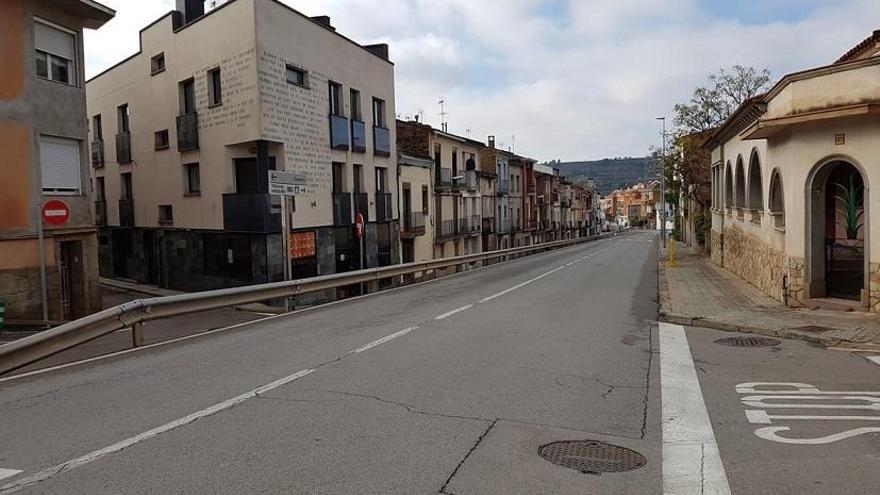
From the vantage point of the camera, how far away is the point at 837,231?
14.1m

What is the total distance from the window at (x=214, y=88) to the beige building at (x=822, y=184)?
653 inches

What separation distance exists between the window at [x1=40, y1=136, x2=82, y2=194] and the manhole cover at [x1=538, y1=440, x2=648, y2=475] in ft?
51.3

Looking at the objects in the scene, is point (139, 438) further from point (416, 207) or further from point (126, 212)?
point (416, 207)

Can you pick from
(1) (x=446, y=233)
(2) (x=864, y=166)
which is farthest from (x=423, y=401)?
(1) (x=446, y=233)

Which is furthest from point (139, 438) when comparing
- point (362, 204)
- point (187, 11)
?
point (187, 11)

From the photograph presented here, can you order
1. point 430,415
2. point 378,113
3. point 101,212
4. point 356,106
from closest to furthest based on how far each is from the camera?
1. point 430,415
2. point 356,106
3. point 378,113
4. point 101,212

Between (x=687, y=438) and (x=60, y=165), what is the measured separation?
54.6ft

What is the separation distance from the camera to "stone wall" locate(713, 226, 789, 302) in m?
14.4

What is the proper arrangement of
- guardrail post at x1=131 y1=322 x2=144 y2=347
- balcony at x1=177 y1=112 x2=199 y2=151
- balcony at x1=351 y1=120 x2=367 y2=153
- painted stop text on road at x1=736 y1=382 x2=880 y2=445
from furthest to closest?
balcony at x1=351 y1=120 x2=367 y2=153
balcony at x1=177 y1=112 x2=199 y2=151
guardrail post at x1=131 y1=322 x2=144 y2=347
painted stop text on road at x1=736 y1=382 x2=880 y2=445

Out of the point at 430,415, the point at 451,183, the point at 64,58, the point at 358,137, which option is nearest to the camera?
the point at 430,415

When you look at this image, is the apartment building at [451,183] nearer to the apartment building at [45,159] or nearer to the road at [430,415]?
the apartment building at [45,159]

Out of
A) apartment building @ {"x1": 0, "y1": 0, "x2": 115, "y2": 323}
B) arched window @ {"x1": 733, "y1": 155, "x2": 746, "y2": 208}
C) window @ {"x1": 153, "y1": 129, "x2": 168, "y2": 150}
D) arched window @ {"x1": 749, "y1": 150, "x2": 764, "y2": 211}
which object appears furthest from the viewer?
window @ {"x1": 153, "y1": 129, "x2": 168, "y2": 150}

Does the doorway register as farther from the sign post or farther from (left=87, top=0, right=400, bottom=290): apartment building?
(left=87, top=0, right=400, bottom=290): apartment building

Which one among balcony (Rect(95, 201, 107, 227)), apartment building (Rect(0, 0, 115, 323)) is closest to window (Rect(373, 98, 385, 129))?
apartment building (Rect(0, 0, 115, 323))
